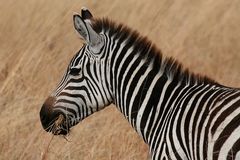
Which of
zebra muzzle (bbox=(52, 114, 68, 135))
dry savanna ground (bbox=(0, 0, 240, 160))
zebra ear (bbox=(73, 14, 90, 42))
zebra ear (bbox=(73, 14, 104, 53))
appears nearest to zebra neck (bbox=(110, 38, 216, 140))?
zebra ear (bbox=(73, 14, 104, 53))

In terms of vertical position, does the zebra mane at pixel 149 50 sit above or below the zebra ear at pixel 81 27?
below

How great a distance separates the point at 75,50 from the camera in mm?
10242

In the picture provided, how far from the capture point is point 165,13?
10.3 meters

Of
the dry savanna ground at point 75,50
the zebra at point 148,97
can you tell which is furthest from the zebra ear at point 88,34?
the dry savanna ground at point 75,50

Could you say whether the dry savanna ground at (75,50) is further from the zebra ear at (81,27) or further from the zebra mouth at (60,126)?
the zebra ear at (81,27)

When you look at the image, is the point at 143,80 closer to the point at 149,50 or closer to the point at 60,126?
the point at 149,50

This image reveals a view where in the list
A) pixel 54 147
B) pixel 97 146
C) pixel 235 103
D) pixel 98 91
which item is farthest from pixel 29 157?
pixel 235 103

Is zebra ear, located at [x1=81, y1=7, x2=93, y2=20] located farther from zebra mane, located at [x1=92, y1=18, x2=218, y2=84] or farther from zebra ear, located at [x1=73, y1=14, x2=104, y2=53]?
zebra ear, located at [x1=73, y1=14, x2=104, y2=53]

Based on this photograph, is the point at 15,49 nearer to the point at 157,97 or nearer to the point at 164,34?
the point at 164,34

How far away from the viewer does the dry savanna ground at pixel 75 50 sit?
23.3 ft

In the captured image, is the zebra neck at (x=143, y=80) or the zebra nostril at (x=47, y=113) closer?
the zebra neck at (x=143, y=80)

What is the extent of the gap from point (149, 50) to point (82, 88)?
597 millimetres

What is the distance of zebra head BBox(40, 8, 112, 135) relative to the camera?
4461mm

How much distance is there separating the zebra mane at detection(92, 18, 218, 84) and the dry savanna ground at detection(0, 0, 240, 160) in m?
1.66
